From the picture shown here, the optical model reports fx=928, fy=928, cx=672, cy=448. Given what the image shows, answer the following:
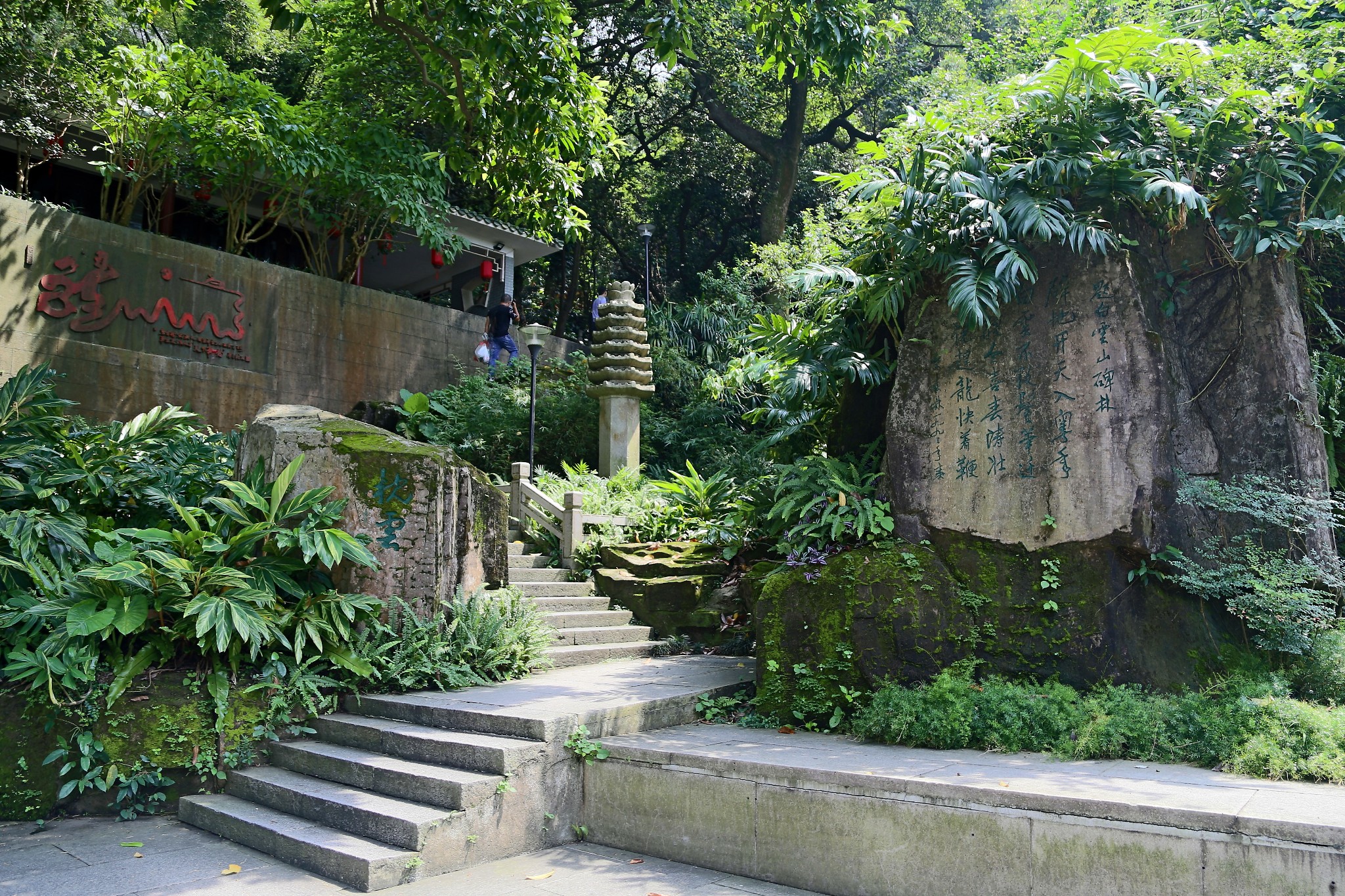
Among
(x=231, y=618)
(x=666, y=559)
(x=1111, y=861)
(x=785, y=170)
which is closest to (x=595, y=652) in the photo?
(x=666, y=559)

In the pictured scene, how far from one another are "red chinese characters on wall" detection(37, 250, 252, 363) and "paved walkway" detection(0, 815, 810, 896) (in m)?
8.72

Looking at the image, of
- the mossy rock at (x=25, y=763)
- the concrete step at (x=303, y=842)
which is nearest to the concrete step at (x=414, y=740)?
the concrete step at (x=303, y=842)

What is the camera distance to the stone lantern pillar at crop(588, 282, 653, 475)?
14359 millimetres

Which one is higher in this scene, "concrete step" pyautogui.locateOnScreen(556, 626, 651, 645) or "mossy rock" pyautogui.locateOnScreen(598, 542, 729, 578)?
"mossy rock" pyautogui.locateOnScreen(598, 542, 729, 578)

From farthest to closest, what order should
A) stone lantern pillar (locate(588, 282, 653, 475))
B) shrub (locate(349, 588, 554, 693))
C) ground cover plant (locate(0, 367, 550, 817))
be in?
stone lantern pillar (locate(588, 282, 653, 475)), shrub (locate(349, 588, 554, 693)), ground cover plant (locate(0, 367, 550, 817))

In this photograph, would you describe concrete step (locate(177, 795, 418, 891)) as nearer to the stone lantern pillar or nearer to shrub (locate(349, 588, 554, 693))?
shrub (locate(349, 588, 554, 693))

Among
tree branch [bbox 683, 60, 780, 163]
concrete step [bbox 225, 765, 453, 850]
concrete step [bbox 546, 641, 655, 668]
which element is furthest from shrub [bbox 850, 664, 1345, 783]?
tree branch [bbox 683, 60, 780, 163]

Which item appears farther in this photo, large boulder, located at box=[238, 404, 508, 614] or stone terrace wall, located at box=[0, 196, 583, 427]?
stone terrace wall, located at box=[0, 196, 583, 427]

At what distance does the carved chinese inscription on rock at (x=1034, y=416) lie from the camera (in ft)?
21.3

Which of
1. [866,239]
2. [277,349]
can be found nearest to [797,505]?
[866,239]

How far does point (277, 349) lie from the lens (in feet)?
49.2

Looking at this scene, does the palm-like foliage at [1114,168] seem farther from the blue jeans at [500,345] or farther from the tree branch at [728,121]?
the tree branch at [728,121]

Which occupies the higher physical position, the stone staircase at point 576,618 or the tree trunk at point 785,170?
the tree trunk at point 785,170

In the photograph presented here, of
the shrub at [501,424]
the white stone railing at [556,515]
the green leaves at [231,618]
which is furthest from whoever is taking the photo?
the shrub at [501,424]
